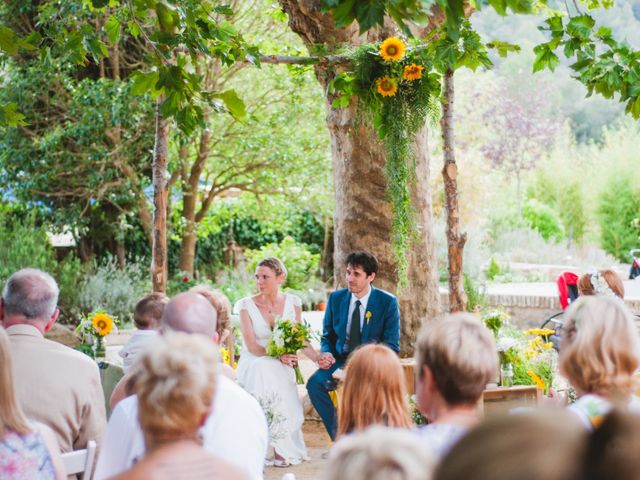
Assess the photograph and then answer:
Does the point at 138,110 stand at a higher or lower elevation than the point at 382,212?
higher

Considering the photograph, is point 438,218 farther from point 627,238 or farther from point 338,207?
point 338,207

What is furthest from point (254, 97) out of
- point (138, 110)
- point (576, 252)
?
point (576, 252)

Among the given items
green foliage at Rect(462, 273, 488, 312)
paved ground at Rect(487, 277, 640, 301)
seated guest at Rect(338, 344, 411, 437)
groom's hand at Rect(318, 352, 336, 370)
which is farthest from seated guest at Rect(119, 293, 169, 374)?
paved ground at Rect(487, 277, 640, 301)

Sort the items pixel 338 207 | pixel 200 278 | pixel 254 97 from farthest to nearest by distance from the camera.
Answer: pixel 200 278 < pixel 254 97 < pixel 338 207

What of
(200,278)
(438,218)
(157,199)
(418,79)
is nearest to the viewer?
(418,79)

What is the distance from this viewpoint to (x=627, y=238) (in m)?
20.8

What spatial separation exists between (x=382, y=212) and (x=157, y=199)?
6.23 ft

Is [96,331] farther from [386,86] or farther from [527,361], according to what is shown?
[527,361]

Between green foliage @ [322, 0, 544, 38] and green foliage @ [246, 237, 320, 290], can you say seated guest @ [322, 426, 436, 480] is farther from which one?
green foliage @ [246, 237, 320, 290]

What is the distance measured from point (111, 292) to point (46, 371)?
8.70 meters

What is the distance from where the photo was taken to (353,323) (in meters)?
6.60

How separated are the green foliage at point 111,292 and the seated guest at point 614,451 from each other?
11077mm

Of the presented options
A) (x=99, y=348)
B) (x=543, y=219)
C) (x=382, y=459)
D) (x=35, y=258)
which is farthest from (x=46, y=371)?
(x=543, y=219)

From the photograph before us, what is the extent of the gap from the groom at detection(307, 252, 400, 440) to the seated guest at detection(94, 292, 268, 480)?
3306 millimetres
